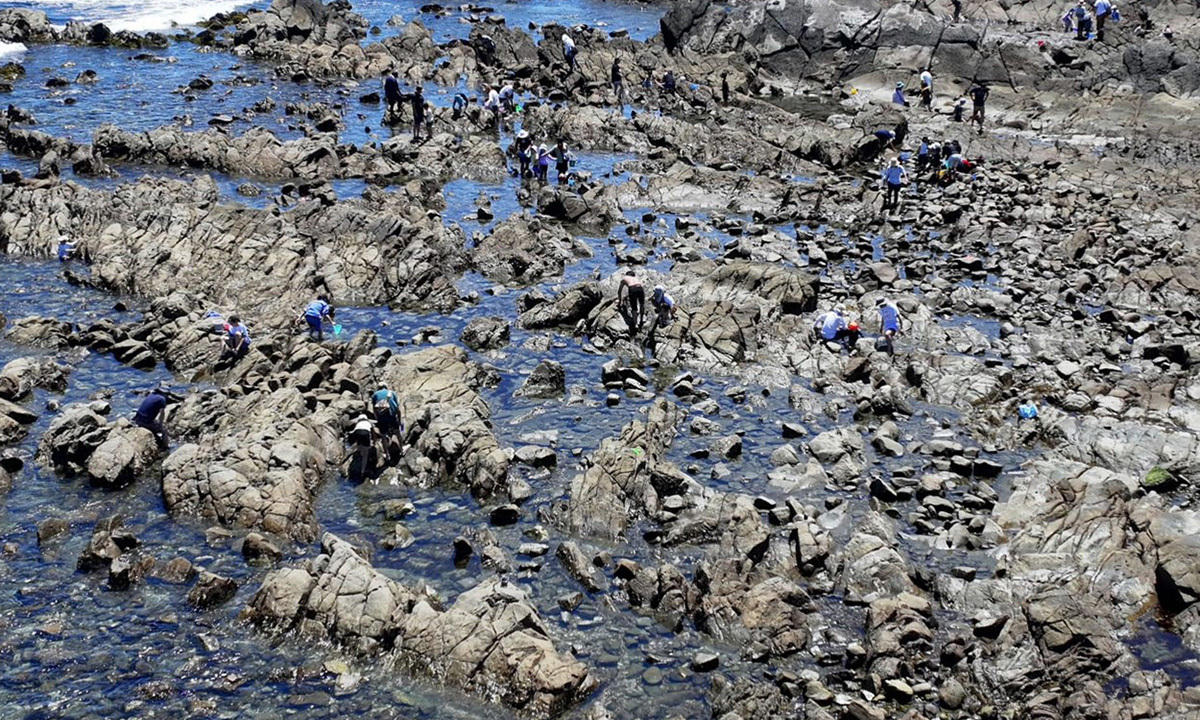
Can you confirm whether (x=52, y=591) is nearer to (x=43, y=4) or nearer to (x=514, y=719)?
(x=514, y=719)

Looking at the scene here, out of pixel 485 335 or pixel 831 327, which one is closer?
pixel 831 327

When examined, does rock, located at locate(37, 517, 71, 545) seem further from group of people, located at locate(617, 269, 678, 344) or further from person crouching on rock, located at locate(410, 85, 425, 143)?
person crouching on rock, located at locate(410, 85, 425, 143)

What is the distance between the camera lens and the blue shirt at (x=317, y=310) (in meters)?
38.6

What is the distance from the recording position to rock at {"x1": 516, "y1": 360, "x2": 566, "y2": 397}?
119ft

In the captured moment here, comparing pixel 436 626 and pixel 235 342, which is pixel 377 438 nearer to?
pixel 235 342

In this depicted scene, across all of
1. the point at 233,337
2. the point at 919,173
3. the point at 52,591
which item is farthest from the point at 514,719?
the point at 919,173

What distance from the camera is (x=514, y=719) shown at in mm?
21719

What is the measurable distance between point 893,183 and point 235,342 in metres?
36.0

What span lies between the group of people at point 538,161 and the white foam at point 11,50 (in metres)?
49.7

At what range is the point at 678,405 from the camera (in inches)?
1412

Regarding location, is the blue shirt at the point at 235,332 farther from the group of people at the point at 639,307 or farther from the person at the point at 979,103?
the person at the point at 979,103

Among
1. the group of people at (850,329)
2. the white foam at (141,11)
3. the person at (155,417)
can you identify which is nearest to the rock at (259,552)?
the person at (155,417)

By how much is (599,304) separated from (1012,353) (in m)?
16.9

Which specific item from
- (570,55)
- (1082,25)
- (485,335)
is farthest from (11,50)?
(1082,25)
